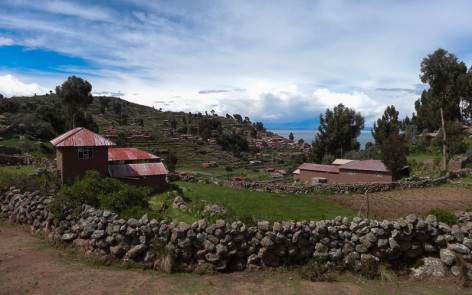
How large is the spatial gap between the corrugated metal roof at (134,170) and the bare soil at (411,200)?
45.2 ft

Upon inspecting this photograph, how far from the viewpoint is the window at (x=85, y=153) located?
77.8 feet

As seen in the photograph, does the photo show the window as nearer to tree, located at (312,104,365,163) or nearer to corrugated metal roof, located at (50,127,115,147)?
corrugated metal roof, located at (50,127,115,147)

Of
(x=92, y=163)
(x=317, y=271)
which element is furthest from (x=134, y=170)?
(x=317, y=271)

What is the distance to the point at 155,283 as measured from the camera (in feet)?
30.2

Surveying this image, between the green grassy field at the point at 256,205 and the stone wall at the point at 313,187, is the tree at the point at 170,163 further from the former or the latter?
the green grassy field at the point at 256,205

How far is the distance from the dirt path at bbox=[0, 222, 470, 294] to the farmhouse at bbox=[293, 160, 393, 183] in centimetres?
3237

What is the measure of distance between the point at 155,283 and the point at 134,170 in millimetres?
16861

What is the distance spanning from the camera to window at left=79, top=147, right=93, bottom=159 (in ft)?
77.8

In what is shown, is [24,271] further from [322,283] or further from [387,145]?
[387,145]

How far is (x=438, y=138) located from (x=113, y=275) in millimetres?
50317

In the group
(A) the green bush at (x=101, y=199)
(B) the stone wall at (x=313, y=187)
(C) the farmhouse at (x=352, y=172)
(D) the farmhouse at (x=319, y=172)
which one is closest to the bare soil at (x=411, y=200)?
(B) the stone wall at (x=313, y=187)

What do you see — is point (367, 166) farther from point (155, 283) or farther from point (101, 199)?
point (155, 283)

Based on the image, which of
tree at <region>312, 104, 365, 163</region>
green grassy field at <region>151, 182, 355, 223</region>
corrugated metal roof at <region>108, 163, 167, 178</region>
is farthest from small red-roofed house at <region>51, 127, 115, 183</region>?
tree at <region>312, 104, 365, 163</region>

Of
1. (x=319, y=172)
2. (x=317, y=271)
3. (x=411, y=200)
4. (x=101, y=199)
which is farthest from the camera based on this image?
(x=319, y=172)
